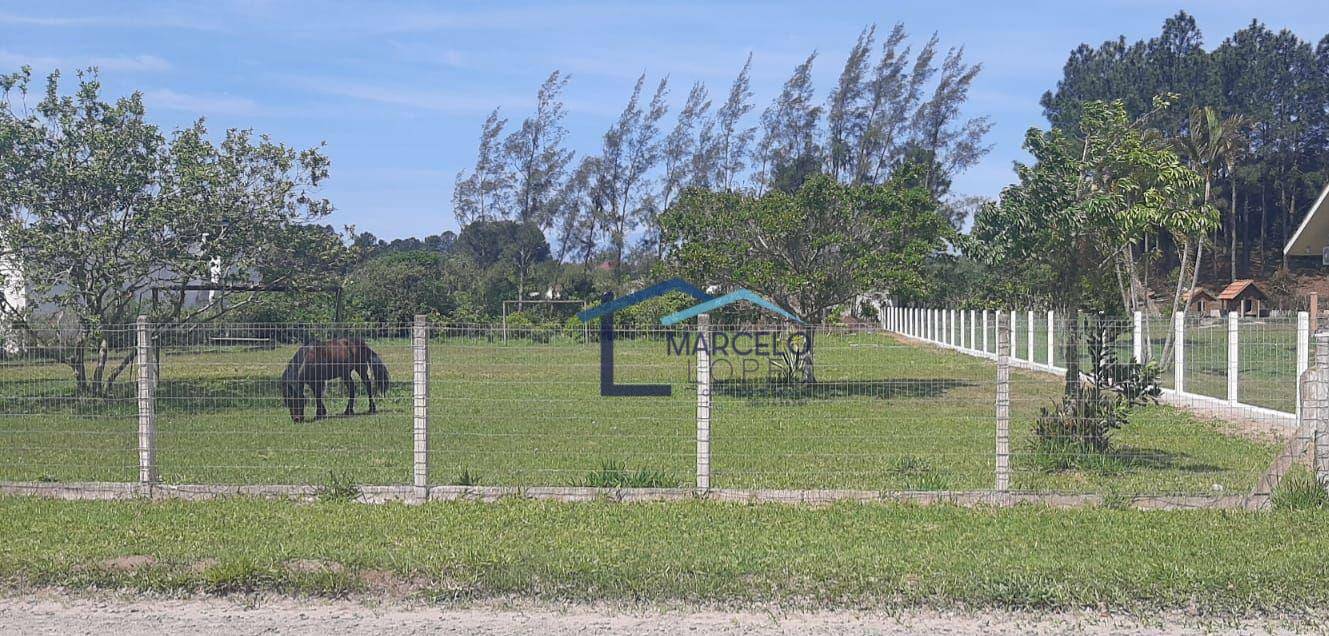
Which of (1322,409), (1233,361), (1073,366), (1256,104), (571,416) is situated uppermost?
(1256,104)

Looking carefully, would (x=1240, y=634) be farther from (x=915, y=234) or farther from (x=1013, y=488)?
(x=915, y=234)

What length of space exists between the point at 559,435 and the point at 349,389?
2.89 m

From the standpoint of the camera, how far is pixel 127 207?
20.3 m

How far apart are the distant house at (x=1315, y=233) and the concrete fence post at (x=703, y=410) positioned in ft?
47.0

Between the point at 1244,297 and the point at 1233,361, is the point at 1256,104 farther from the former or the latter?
the point at 1233,361

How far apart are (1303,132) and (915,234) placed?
54927mm

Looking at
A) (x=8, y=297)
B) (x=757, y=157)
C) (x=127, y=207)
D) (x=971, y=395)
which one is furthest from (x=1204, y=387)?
(x=757, y=157)

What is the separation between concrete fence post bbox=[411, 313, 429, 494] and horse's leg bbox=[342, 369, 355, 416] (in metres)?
3.11

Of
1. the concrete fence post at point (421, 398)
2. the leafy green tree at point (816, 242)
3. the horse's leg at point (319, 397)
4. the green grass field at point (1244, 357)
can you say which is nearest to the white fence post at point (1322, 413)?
the green grass field at point (1244, 357)

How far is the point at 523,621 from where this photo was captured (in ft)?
22.0

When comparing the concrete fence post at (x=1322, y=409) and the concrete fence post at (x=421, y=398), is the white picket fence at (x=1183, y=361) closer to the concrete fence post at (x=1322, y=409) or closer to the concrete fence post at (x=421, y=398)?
the concrete fence post at (x=1322, y=409)

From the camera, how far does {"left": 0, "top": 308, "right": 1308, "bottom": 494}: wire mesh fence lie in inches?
409

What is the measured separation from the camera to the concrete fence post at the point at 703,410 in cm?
986

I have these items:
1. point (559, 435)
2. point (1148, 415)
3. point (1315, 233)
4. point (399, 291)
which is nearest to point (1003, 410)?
point (559, 435)
